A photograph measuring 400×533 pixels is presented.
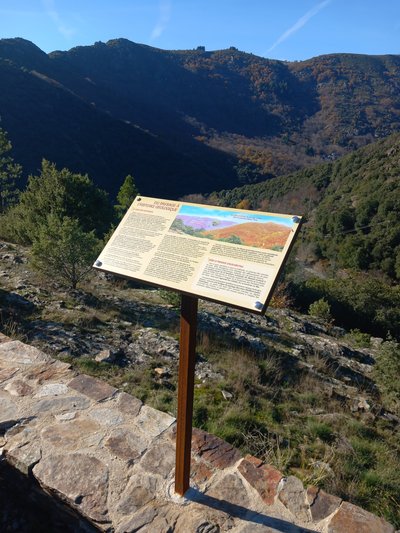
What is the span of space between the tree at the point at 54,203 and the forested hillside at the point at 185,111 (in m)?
33.3

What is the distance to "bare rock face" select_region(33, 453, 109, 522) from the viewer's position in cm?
205

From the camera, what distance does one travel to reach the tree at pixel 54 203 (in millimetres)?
11648

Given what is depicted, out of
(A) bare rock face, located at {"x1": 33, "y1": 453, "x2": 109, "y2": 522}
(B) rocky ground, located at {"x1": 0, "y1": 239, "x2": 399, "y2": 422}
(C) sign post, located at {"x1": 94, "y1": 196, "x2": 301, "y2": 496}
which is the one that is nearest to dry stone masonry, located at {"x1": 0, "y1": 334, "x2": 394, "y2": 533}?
(A) bare rock face, located at {"x1": 33, "y1": 453, "x2": 109, "y2": 522}

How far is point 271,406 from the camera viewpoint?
4000 mm

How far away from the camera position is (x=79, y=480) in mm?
2193

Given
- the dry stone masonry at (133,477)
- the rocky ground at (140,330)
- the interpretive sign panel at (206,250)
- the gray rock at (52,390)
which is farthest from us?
the rocky ground at (140,330)

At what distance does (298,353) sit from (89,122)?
59.1m

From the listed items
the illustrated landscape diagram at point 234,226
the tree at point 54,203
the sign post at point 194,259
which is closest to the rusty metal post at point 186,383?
the sign post at point 194,259

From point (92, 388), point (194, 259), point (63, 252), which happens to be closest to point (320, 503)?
point (194, 259)

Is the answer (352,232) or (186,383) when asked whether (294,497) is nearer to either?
(186,383)

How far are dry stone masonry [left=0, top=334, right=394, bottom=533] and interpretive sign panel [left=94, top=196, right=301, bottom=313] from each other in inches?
46.1

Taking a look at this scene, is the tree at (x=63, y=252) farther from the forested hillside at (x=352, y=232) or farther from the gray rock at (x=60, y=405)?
the forested hillside at (x=352, y=232)

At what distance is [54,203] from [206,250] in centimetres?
1132

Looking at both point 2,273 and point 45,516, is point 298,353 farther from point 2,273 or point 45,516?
point 2,273
